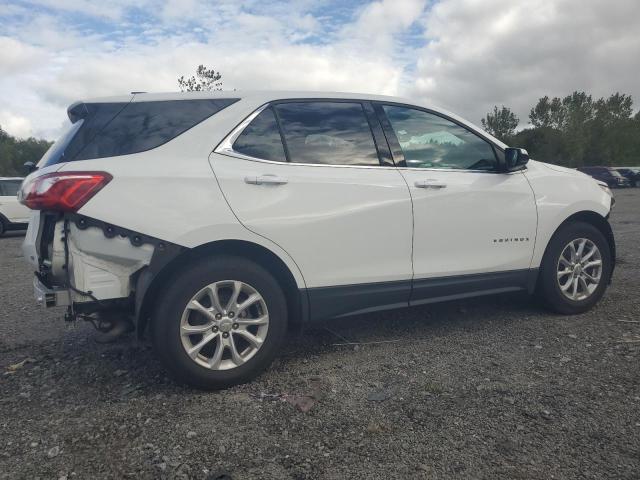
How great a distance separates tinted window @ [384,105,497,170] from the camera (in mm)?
3582

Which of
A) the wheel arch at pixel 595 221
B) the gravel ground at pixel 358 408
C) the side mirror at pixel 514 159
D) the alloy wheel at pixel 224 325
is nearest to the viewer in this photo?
the gravel ground at pixel 358 408

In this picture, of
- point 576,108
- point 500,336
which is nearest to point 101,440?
point 500,336

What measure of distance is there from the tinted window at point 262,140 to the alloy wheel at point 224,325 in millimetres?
812

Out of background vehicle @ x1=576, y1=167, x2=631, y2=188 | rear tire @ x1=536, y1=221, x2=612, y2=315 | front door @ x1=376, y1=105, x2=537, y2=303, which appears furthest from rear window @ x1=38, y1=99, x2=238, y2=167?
background vehicle @ x1=576, y1=167, x2=631, y2=188

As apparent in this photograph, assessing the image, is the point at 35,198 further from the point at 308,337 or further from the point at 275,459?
the point at 308,337

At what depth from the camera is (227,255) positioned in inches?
115

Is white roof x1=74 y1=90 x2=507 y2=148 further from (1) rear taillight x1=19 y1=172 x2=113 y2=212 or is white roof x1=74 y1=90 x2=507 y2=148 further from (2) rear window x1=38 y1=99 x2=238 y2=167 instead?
(1) rear taillight x1=19 y1=172 x2=113 y2=212

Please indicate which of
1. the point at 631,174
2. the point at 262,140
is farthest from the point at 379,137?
the point at 631,174

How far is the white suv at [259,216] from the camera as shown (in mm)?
2680

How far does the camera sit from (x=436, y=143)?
3711 millimetres

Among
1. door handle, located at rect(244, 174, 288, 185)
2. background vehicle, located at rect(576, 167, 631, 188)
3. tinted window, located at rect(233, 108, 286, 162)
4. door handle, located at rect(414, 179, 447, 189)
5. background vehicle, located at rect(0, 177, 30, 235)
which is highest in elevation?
background vehicle, located at rect(576, 167, 631, 188)

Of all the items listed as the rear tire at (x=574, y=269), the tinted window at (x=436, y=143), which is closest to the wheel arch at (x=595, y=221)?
the rear tire at (x=574, y=269)

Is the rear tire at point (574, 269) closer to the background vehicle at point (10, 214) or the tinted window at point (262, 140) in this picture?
the tinted window at point (262, 140)

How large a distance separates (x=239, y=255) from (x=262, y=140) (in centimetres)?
74
